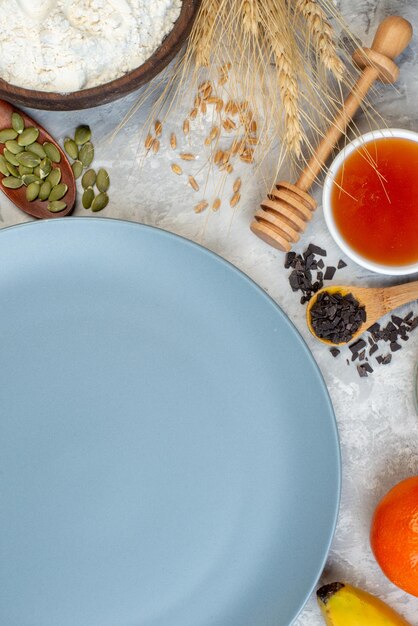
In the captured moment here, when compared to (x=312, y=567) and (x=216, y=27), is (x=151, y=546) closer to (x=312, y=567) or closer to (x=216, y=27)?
(x=312, y=567)

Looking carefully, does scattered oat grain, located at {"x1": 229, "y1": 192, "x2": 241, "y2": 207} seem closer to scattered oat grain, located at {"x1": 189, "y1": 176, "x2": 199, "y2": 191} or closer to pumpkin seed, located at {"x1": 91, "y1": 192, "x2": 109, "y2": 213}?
scattered oat grain, located at {"x1": 189, "y1": 176, "x2": 199, "y2": 191}

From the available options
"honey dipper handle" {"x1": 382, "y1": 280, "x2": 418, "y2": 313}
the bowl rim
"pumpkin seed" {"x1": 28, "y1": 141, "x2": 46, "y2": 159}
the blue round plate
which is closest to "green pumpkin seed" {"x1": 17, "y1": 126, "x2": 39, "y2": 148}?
"pumpkin seed" {"x1": 28, "y1": 141, "x2": 46, "y2": 159}

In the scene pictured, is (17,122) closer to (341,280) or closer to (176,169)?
(176,169)

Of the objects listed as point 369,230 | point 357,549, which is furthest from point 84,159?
point 357,549

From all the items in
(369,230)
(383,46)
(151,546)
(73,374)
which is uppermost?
(383,46)

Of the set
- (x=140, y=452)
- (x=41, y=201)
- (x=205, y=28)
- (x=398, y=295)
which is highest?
(x=205, y=28)

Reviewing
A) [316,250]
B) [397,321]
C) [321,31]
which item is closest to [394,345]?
[397,321]
